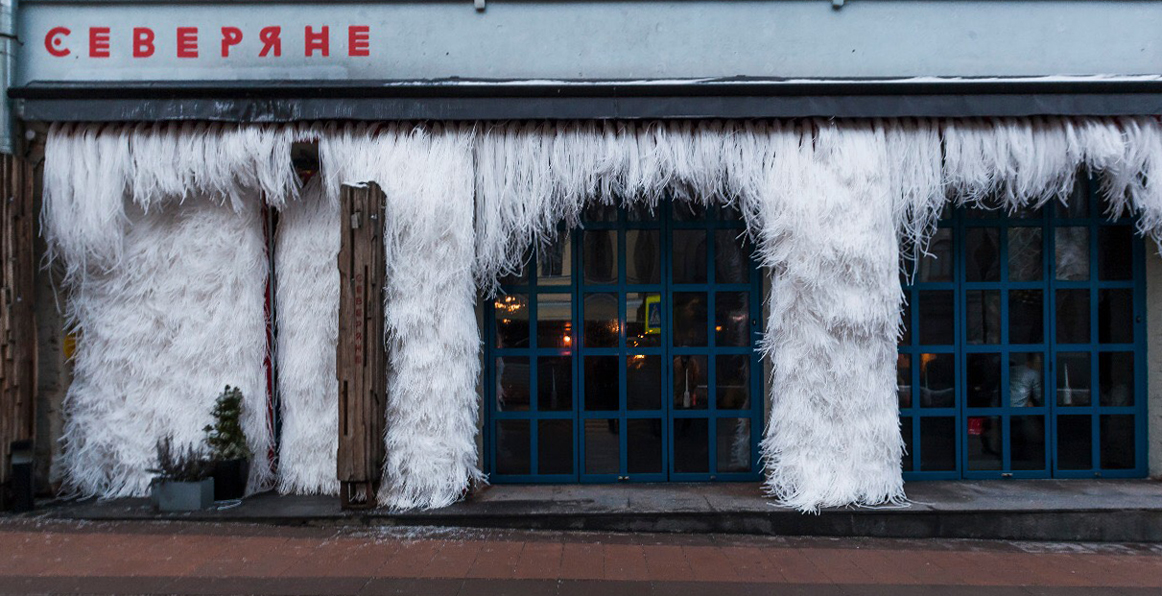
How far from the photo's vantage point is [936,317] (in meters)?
7.52

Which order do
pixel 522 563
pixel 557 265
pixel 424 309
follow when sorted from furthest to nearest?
pixel 557 265
pixel 424 309
pixel 522 563

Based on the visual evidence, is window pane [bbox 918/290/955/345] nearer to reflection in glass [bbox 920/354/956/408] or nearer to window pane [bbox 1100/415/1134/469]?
reflection in glass [bbox 920/354/956/408]

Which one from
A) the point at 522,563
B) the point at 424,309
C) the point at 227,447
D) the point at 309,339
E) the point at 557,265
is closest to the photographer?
the point at 522,563

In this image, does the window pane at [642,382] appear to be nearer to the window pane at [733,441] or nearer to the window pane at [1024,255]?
the window pane at [733,441]

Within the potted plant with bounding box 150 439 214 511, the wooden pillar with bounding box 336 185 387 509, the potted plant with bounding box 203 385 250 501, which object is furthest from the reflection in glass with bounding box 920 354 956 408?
the potted plant with bounding box 150 439 214 511

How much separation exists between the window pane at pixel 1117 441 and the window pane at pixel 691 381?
3.60 m

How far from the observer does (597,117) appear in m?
6.71

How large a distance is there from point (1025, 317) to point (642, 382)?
3.46m

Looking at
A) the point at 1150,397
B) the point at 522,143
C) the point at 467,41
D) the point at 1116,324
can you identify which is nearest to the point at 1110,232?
the point at 1116,324

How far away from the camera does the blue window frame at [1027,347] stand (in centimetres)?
750

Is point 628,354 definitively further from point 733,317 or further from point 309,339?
point 309,339

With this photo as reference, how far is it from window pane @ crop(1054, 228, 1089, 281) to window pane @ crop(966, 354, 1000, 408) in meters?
0.97

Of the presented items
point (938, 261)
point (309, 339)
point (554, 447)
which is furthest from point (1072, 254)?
point (309, 339)

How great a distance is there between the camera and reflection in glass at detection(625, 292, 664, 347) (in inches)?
296
